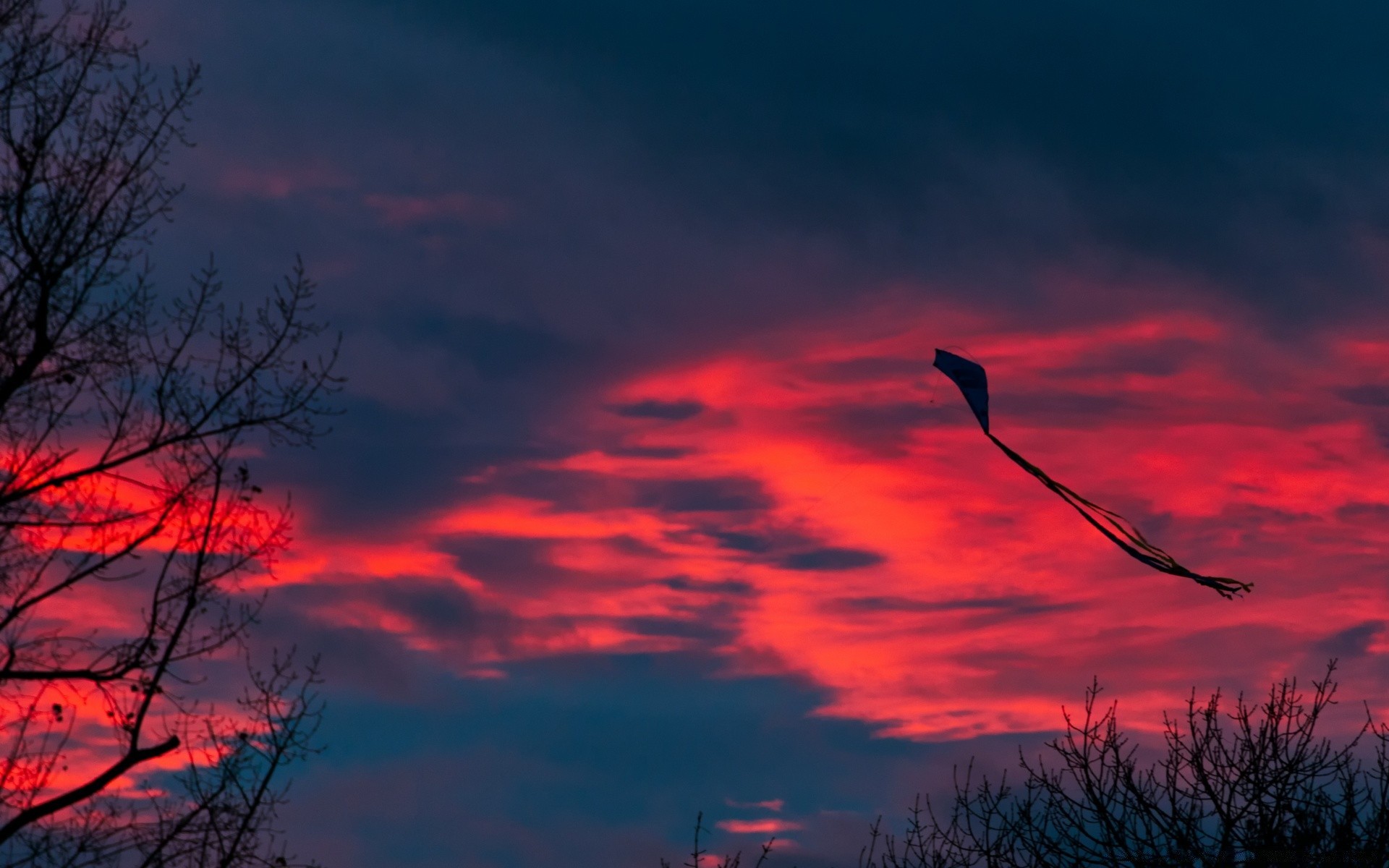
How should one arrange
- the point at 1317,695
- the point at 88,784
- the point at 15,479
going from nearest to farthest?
1. the point at 88,784
2. the point at 15,479
3. the point at 1317,695

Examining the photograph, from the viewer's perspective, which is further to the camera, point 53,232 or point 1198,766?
point 1198,766

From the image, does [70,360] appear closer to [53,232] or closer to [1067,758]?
[53,232]

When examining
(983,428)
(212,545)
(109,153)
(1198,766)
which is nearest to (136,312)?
(109,153)

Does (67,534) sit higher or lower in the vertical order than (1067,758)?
higher

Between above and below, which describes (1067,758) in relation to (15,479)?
below

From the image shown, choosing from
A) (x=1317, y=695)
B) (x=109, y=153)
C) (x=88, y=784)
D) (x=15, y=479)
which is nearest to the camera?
(x=88, y=784)

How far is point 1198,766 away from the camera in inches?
663

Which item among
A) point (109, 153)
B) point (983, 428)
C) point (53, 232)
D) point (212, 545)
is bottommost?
point (212, 545)

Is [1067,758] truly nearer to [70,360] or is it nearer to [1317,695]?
[1317,695]

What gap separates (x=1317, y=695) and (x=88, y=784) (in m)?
14.0

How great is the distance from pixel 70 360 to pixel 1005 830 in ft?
40.7

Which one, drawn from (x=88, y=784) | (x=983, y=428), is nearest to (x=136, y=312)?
(x=88, y=784)

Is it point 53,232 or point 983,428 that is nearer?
point 983,428

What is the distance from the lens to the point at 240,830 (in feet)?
41.0
